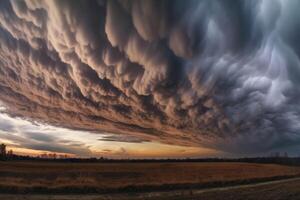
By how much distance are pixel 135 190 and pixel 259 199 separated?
37.1ft

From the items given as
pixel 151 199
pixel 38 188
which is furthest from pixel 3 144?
pixel 151 199

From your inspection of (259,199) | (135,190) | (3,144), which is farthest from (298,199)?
(3,144)

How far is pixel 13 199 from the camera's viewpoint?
812 inches

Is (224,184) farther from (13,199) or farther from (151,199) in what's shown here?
(13,199)

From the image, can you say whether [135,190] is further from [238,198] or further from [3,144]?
[3,144]

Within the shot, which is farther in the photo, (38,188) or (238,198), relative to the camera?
(38,188)

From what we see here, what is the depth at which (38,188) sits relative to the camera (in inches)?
997

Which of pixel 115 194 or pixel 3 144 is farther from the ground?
pixel 3 144

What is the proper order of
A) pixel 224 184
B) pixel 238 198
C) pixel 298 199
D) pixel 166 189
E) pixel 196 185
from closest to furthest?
1. pixel 298 199
2. pixel 238 198
3. pixel 166 189
4. pixel 196 185
5. pixel 224 184

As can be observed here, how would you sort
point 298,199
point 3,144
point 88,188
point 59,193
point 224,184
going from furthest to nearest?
1. point 3,144
2. point 224,184
3. point 88,188
4. point 59,193
5. point 298,199

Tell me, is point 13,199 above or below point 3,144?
below

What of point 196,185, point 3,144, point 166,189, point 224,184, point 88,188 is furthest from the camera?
point 3,144

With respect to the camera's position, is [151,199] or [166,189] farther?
[166,189]

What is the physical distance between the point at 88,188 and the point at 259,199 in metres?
14.4
